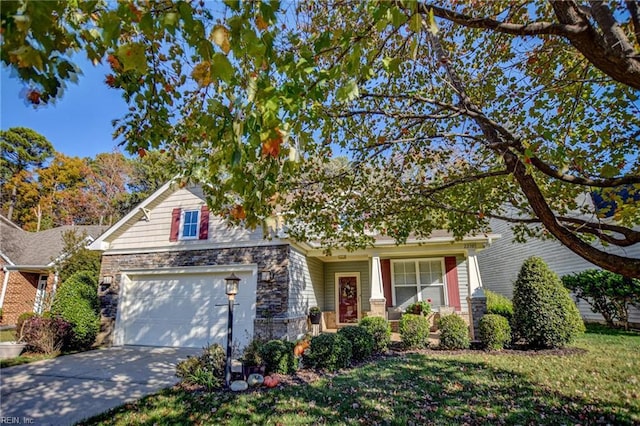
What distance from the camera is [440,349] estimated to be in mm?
8500

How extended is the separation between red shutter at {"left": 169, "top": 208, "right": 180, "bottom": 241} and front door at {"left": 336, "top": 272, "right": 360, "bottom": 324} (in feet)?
22.0

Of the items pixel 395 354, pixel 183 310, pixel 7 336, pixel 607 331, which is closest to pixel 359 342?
pixel 395 354

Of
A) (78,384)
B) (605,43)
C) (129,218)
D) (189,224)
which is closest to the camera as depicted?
(605,43)

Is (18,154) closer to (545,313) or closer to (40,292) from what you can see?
(40,292)

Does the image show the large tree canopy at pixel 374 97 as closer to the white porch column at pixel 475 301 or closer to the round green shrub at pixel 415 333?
the round green shrub at pixel 415 333

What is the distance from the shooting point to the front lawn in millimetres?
4176

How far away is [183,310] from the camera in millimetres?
10000

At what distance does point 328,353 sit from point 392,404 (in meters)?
2.22

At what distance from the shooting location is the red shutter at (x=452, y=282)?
37.9 feet

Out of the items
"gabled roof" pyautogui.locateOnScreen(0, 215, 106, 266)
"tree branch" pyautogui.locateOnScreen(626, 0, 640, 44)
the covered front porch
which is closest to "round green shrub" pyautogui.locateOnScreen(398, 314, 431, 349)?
the covered front porch

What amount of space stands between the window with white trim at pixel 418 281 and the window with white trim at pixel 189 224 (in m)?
7.58

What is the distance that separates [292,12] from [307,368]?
261 inches

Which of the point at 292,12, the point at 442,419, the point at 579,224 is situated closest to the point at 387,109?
the point at 292,12

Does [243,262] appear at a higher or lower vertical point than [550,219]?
higher
